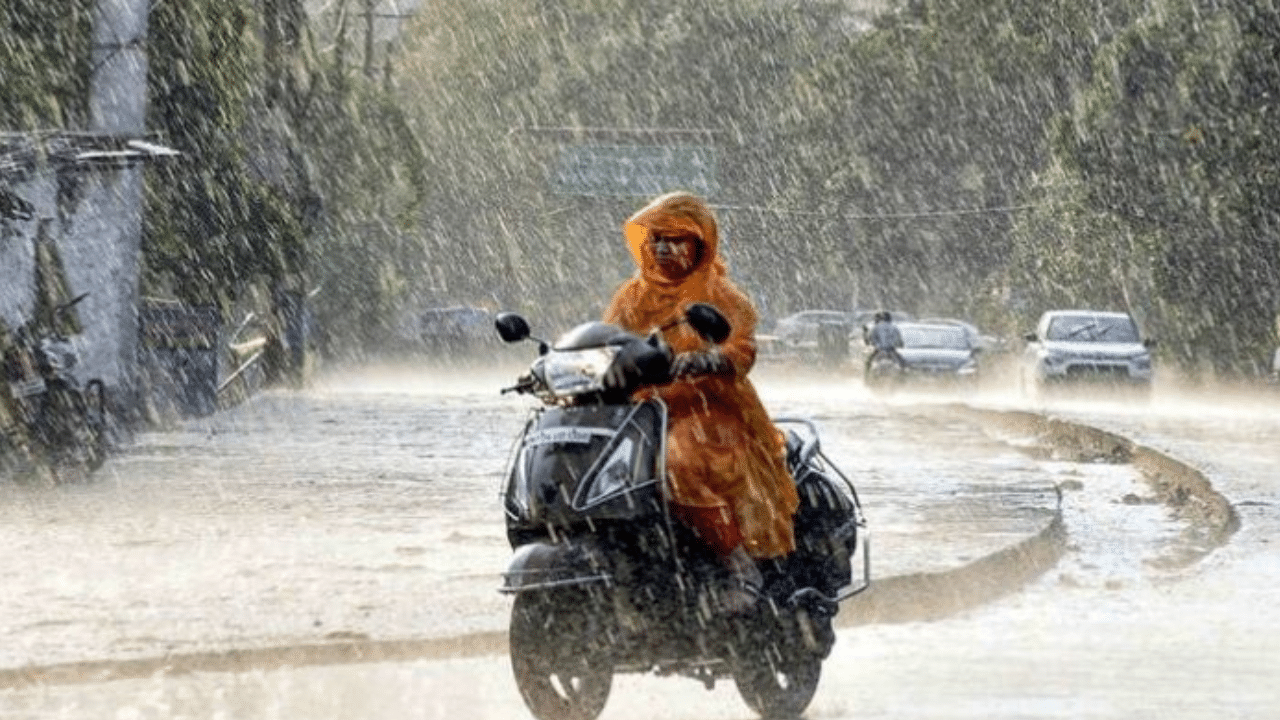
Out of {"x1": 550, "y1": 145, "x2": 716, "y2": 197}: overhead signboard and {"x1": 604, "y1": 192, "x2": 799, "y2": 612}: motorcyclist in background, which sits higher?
{"x1": 604, "y1": 192, "x2": 799, "y2": 612}: motorcyclist in background

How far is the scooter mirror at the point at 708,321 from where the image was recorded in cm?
831

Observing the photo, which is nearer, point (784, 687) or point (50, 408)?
point (784, 687)

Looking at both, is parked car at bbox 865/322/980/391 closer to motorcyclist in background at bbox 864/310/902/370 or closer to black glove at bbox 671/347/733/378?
motorcyclist in background at bbox 864/310/902/370

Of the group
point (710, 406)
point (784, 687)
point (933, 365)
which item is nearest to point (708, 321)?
point (710, 406)

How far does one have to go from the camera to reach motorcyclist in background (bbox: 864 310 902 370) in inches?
1827

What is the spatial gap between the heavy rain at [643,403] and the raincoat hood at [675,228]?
54 millimetres

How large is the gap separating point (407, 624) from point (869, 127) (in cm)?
6684

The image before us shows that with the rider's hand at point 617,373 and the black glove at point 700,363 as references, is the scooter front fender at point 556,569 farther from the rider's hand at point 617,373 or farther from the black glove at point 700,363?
the black glove at point 700,363

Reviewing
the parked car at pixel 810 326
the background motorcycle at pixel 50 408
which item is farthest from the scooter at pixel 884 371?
the background motorcycle at pixel 50 408

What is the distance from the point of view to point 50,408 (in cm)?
1994

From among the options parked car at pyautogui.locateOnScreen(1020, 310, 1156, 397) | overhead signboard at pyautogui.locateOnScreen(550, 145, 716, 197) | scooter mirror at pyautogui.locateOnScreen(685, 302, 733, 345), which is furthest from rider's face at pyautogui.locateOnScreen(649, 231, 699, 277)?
overhead signboard at pyautogui.locateOnScreen(550, 145, 716, 197)

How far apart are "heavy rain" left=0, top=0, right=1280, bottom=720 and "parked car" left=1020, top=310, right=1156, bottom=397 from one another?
9cm

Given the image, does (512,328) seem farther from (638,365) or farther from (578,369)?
(638,365)

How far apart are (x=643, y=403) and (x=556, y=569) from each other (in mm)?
632
